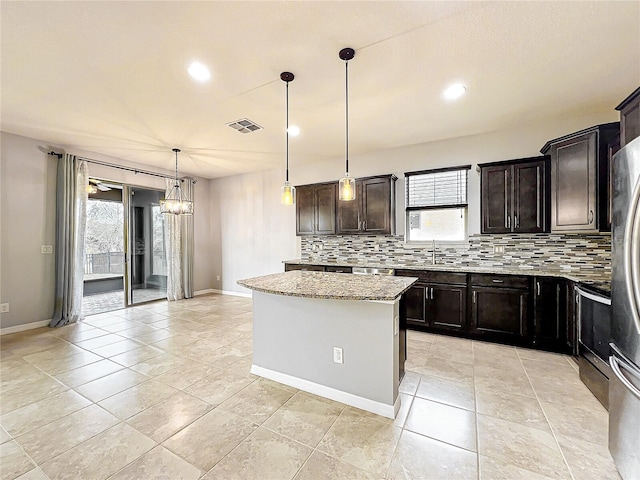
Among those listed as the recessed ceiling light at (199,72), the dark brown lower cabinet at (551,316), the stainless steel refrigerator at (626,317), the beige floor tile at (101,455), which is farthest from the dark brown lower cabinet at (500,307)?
the recessed ceiling light at (199,72)

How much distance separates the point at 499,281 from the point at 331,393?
2.45m

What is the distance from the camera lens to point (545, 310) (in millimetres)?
3162

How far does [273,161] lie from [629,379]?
16.8ft

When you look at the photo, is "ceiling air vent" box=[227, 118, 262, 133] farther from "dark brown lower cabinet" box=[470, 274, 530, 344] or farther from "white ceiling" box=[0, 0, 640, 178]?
"dark brown lower cabinet" box=[470, 274, 530, 344]

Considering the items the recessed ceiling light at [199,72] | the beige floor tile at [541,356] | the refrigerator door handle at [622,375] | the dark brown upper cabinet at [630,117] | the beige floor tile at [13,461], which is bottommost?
the beige floor tile at [13,461]

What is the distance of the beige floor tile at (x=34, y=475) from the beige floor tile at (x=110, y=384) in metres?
0.73

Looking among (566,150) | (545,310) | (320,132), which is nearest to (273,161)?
(320,132)

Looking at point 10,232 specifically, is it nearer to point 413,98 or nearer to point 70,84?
point 70,84

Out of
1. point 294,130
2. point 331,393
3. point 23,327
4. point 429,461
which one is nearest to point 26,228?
point 23,327

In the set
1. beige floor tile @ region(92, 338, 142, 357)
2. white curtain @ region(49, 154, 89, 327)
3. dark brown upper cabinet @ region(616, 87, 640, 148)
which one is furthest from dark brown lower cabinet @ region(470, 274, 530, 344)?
white curtain @ region(49, 154, 89, 327)

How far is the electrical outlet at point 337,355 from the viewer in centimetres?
225

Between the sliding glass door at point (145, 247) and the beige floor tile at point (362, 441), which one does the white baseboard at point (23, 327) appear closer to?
the sliding glass door at point (145, 247)

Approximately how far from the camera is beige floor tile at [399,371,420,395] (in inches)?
95.0

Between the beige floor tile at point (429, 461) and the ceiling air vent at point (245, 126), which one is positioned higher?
the ceiling air vent at point (245, 126)
